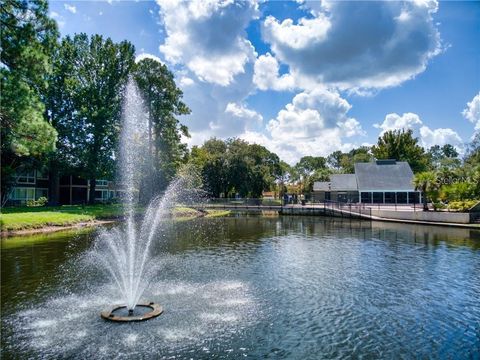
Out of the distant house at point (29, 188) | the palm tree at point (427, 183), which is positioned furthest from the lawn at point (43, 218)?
the palm tree at point (427, 183)

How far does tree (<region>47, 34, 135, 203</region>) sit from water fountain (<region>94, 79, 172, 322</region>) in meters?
2.55

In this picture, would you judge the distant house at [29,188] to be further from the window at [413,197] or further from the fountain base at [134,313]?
the window at [413,197]

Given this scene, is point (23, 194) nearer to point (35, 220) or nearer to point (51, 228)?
point (35, 220)

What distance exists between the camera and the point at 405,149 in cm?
9456

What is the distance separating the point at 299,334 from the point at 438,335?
4037mm

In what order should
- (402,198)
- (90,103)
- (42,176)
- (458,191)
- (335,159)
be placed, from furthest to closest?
(335,159) → (402,198) → (42,176) → (90,103) → (458,191)

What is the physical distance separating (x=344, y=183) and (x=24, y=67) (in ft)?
211

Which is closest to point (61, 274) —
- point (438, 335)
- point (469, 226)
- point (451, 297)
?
point (438, 335)

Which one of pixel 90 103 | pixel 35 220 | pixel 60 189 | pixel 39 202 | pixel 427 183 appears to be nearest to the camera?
pixel 35 220

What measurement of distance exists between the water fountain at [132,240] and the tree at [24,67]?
7.96 metres

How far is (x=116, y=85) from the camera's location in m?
54.2

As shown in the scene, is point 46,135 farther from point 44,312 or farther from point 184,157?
point 184,157

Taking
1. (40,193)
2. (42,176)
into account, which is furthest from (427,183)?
(40,193)

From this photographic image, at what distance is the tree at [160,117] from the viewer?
5744cm
